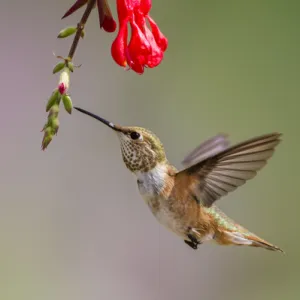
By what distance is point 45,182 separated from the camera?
15.5 ft

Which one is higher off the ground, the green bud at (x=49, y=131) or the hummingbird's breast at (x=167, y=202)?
the green bud at (x=49, y=131)

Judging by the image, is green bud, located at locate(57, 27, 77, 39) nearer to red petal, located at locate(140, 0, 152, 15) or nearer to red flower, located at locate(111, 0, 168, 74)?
red flower, located at locate(111, 0, 168, 74)

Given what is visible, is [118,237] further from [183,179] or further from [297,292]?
[183,179]

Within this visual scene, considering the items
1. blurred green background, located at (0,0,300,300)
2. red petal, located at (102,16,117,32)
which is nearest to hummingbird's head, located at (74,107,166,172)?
red petal, located at (102,16,117,32)

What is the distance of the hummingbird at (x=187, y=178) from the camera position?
2.27 meters

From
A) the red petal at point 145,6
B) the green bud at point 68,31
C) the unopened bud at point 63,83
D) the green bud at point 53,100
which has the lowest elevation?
the green bud at point 53,100

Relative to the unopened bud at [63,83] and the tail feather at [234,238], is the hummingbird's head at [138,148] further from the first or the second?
the unopened bud at [63,83]

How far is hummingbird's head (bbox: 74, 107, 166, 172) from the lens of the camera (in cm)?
233

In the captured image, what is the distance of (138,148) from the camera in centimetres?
236

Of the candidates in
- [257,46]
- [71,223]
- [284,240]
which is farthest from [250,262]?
[257,46]

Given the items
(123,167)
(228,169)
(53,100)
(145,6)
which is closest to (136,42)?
(145,6)

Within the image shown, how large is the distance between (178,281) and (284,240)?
34.5 inches

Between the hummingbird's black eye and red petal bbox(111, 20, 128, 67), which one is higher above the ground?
red petal bbox(111, 20, 128, 67)

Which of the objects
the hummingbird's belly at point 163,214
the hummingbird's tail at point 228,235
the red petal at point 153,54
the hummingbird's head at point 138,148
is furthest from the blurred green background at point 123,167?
the red petal at point 153,54
